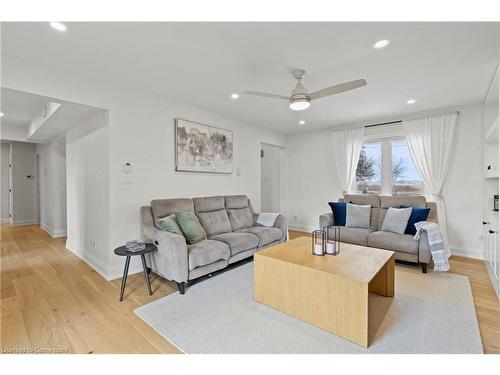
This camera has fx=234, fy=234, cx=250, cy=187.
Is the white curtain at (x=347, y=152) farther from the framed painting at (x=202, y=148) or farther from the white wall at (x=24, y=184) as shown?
the white wall at (x=24, y=184)

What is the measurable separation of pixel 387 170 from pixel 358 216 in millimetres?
1370

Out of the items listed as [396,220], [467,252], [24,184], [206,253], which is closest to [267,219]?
[206,253]

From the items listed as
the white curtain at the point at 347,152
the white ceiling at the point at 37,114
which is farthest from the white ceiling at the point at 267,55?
the white curtain at the point at 347,152

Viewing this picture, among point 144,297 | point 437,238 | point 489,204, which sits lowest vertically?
point 144,297

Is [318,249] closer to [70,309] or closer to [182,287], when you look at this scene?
[182,287]

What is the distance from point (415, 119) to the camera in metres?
4.00

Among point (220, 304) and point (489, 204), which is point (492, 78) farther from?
point (220, 304)

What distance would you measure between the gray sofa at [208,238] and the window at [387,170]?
6.89 ft

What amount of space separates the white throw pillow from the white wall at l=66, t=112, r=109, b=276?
132 inches

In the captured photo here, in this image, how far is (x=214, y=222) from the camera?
342cm

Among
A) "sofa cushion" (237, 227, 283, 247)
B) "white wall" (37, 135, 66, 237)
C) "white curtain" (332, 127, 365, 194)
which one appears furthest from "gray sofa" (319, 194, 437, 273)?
"white wall" (37, 135, 66, 237)

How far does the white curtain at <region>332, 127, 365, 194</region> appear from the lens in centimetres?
466
